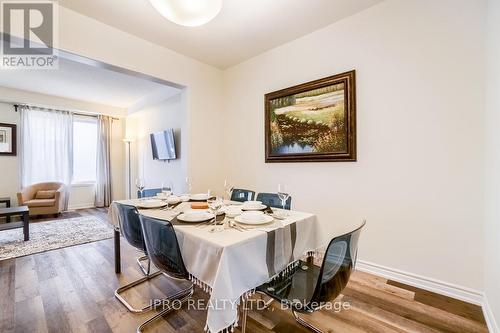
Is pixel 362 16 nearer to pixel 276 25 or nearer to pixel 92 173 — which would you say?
pixel 276 25

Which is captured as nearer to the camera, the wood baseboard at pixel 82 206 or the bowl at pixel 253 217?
the bowl at pixel 253 217

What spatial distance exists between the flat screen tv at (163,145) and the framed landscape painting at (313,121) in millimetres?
2231

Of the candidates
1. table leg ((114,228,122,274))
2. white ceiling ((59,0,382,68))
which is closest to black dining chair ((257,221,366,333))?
table leg ((114,228,122,274))

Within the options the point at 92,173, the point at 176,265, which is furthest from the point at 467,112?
the point at 92,173

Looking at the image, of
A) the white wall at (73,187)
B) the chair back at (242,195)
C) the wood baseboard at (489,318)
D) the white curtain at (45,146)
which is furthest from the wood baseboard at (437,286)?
the white curtain at (45,146)

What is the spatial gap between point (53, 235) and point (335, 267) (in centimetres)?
439

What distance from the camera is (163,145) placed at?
4.71m

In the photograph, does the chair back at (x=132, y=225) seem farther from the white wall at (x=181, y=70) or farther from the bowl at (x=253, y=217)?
the white wall at (x=181, y=70)

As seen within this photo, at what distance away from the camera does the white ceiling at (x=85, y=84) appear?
12.5 feet

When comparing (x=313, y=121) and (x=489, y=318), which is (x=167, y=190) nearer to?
(x=313, y=121)

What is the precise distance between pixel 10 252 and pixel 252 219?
3490 millimetres

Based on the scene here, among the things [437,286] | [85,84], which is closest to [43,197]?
[85,84]

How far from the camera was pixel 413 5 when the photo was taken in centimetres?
204

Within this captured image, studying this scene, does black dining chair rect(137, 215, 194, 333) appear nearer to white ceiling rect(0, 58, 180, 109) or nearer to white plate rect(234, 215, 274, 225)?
white plate rect(234, 215, 274, 225)
